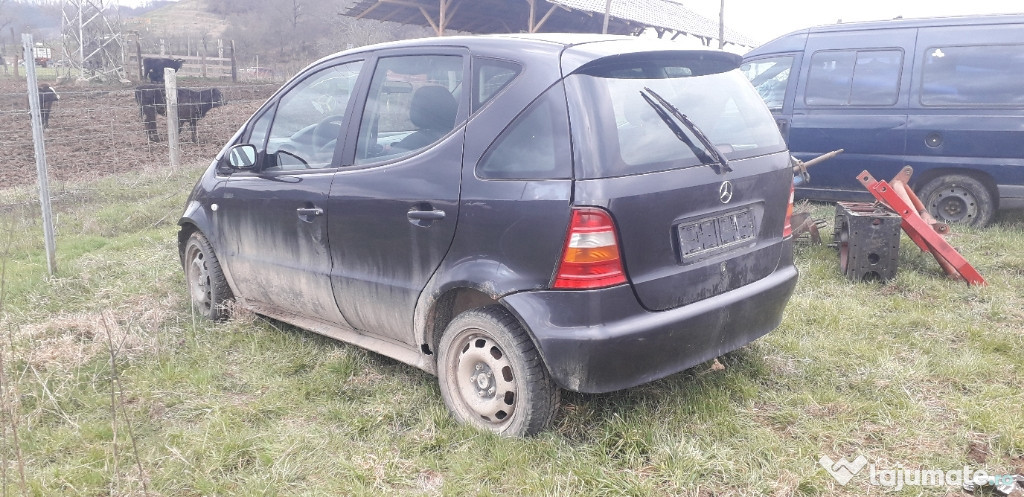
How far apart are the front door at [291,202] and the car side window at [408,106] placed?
0.19 meters

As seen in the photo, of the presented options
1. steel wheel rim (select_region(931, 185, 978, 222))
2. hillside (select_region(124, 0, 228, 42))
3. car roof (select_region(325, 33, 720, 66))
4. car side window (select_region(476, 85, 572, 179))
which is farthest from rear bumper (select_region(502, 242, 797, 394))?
hillside (select_region(124, 0, 228, 42))

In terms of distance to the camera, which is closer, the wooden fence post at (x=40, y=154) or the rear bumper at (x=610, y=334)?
the rear bumper at (x=610, y=334)

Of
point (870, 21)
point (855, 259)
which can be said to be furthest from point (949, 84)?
point (855, 259)

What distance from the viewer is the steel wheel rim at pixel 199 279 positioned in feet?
15.7

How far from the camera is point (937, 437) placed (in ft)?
9.86

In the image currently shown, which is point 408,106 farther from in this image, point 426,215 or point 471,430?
point 471,430

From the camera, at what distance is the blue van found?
6.74 m

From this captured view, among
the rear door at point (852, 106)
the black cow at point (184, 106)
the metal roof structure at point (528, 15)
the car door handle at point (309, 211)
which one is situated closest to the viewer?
the car door handle at point (309, 211)

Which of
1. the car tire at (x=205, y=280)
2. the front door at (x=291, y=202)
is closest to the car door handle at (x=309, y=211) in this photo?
the front door at (x=291, y=202)

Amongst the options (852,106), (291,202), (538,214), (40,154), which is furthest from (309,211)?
(852,106)

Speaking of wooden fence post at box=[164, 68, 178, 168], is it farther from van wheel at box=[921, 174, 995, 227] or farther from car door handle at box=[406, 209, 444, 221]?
van wheel at box=[921, 174, 995, 227]

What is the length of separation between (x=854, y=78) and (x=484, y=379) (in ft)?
19.4

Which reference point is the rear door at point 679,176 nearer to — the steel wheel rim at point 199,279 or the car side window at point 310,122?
the car side window at point 310,122

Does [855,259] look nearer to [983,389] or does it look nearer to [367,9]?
[983,389]
